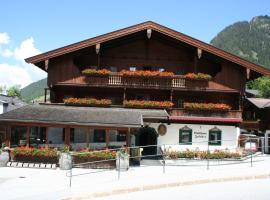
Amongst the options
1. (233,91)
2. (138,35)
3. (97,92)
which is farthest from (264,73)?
(97,92)

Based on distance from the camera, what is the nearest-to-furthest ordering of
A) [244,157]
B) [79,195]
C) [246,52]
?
[79,195], [244,157], [246,52]

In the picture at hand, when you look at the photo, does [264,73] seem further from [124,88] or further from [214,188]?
[214,188]

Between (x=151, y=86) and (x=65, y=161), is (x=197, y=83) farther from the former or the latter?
(x=65, y=161)

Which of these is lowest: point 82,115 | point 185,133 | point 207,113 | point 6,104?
point 185,133

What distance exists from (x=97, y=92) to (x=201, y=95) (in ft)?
28.5

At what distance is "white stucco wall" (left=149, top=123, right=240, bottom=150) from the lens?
30.2m

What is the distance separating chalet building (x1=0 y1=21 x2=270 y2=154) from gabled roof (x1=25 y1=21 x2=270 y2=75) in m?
0.08

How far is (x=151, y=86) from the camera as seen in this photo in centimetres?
3116

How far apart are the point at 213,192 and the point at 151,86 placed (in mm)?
18089

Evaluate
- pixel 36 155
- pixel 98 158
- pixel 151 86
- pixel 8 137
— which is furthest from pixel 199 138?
pixel 8 137

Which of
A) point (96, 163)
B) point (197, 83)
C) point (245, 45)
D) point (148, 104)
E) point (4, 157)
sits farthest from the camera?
point (245, 45)

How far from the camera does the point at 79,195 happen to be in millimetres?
12680

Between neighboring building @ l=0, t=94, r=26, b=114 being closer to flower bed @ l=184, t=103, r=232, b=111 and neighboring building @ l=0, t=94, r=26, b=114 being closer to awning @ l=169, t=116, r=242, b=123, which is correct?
awning @ l=169, t=116, r=242, b=123

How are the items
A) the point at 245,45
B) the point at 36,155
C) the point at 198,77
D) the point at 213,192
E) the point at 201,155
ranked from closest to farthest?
1. the point at 213,192
2. the point at 36,155
3. the point at 201,155
4. the point at 198,77
5. the point at 245,45
